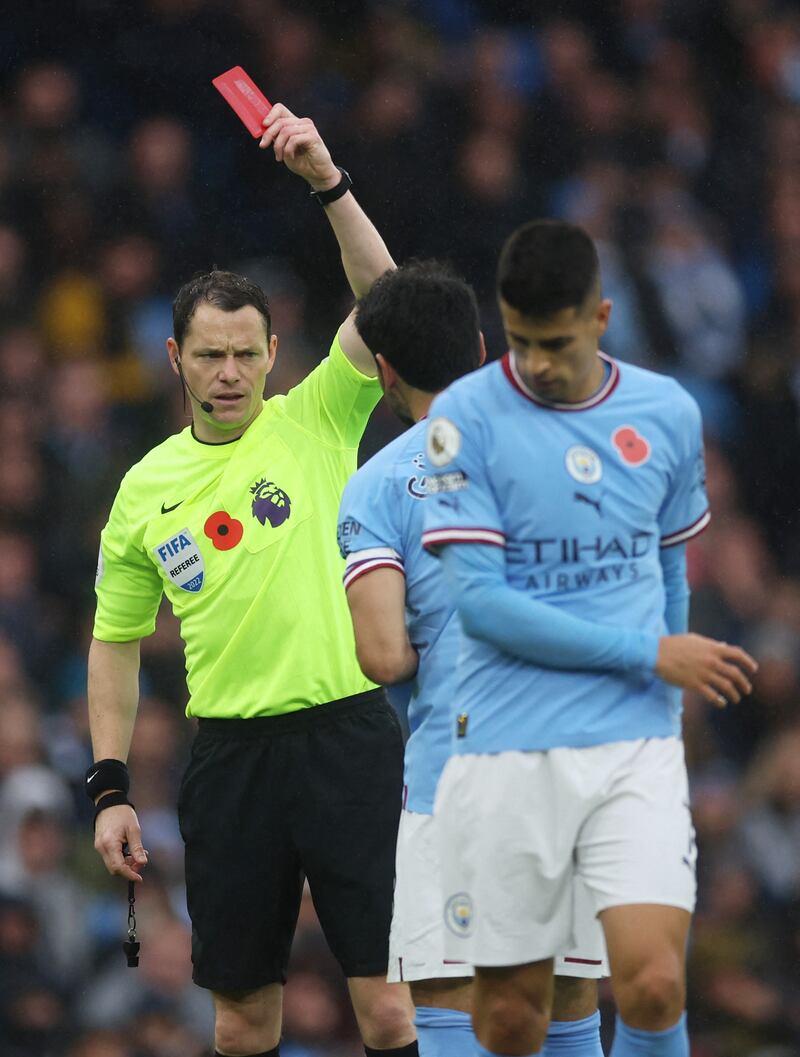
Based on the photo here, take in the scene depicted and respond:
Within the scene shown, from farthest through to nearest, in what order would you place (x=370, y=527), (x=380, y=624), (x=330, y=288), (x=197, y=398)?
(x=330, y=288) < (x=197, y=398) < (x=370, y=527) < (x=380, y=624)

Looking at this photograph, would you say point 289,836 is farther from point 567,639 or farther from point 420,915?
point 567,639

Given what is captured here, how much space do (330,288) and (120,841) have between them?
3.81m

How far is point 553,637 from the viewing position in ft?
9.09

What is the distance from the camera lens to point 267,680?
12.5 feet


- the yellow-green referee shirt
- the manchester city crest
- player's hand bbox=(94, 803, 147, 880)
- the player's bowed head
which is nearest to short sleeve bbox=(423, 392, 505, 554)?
the player's bowed head

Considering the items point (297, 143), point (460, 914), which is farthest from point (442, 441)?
point (297, 143)

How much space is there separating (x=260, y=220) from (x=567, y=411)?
467 cm

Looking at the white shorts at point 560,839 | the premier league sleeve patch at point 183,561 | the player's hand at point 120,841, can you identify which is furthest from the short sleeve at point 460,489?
the player's hand at point 120,841

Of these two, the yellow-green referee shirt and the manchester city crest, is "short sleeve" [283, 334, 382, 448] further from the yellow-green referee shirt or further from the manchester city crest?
the manchester city crest

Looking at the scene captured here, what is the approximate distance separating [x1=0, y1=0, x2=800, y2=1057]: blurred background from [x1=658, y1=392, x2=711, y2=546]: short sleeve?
3319mm

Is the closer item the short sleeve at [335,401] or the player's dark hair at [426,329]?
the player's dark hair at [426,329]

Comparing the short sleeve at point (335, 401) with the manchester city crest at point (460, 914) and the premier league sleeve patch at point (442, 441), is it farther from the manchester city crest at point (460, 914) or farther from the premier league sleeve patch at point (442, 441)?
the manchester city crest at point (460, 914)

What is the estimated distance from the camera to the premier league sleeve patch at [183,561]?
3885 millimetres

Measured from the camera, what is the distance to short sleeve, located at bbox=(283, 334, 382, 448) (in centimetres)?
396
